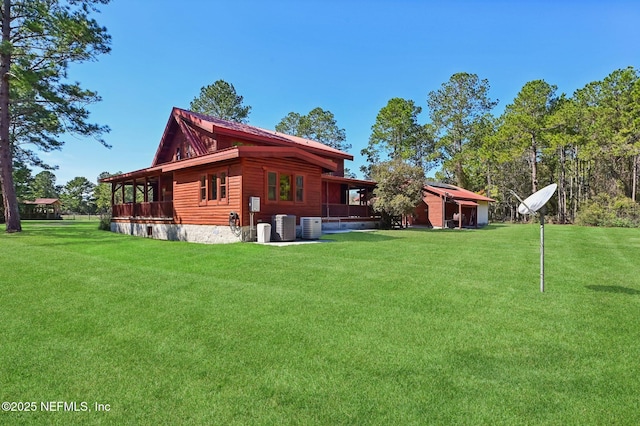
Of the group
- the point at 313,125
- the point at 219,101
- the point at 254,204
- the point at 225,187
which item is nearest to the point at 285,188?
the point at 254,204

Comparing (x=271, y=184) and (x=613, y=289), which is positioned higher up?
(x=271, y=184)

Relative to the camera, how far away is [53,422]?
2.33m

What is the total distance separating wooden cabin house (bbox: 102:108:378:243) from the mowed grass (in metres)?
5.58

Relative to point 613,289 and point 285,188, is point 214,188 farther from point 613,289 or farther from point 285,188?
point 613,289

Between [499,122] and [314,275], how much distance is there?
38820mm

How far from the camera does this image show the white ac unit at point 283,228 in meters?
12.0

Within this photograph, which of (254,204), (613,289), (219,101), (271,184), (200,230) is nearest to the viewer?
(613,289)

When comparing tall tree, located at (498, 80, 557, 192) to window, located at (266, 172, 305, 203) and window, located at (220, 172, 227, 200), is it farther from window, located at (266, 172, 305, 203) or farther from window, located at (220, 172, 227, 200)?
window, located at (220, 172, 227, 200)

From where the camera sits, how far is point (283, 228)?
1197 cm

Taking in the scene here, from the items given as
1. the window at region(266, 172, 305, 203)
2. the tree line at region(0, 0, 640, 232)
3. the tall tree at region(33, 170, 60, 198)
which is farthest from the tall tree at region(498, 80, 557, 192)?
the tall tree at region(33, 170, 60, 198)

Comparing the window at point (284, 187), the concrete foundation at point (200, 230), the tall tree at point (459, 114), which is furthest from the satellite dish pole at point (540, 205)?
the tall tree at point (459, 114)

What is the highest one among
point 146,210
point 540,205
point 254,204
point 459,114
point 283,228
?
point 459,114

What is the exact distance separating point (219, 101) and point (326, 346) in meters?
38.4

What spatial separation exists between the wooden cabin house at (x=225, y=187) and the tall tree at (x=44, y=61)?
558 centimetres
